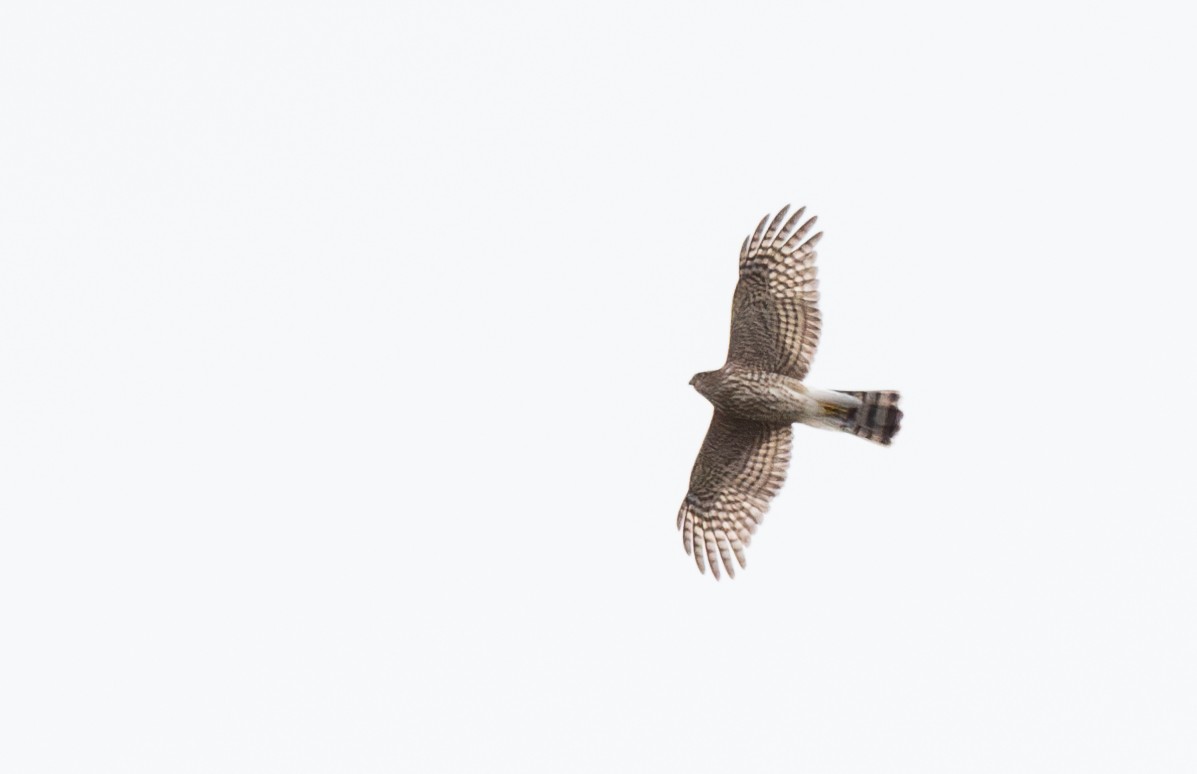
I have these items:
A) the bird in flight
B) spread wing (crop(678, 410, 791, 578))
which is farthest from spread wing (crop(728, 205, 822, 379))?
spread wing (crop(678, 410, 791, 578))

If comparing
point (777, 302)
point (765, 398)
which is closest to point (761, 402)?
point (765, 398)

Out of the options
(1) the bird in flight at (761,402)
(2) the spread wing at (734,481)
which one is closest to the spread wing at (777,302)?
(1) the bird in flight at (761,402)

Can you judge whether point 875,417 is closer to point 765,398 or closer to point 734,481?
point 765,398

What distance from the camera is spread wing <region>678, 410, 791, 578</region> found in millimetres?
16016

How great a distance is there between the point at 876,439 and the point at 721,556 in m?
2.06

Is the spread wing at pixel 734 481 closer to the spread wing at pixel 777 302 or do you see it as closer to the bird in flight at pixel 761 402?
the bird in flight at pixel 761 402

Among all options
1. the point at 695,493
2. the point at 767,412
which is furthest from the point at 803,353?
the point at 695,493

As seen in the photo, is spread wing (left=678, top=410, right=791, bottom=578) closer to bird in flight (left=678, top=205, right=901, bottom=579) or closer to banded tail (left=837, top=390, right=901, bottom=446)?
bird in flight (left=678, top=205, right=901, bottom=579)

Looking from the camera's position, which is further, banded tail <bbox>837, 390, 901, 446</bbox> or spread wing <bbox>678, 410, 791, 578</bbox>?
spread wing <bbox>678, 410, 791, 578</bbox>

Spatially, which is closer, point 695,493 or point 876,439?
point 876,439

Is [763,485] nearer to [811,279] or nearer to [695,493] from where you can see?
[695,493]

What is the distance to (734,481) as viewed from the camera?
1616cm

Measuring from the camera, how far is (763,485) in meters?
16.1

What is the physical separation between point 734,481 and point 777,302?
1.92m
